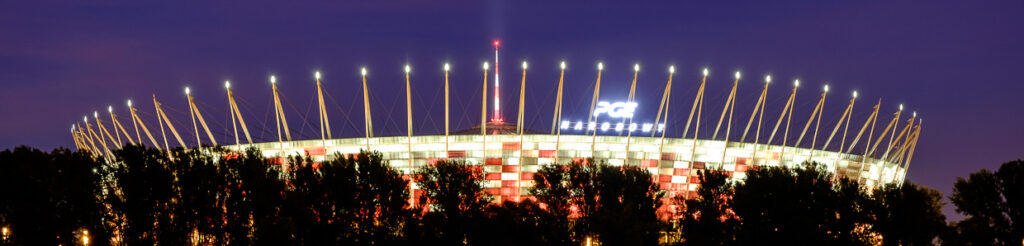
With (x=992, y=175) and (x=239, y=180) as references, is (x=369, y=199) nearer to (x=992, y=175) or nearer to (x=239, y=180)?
(x=239, y=180)

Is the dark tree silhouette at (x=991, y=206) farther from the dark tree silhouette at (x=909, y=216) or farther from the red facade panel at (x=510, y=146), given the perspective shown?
the red facade panel at (x=510, y=146)

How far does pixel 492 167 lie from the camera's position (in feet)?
298

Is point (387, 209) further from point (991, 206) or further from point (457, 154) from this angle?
point (991, 206)

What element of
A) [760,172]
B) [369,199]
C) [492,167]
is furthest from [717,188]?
[492,167]

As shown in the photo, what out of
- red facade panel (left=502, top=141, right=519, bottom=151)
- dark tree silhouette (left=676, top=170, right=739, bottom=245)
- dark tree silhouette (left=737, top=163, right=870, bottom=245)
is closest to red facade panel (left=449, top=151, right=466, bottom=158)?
red facade panel (left=502, top=141, right=519, bottom=151)

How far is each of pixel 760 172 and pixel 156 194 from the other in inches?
1806

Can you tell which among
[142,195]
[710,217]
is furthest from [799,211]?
[142,195]

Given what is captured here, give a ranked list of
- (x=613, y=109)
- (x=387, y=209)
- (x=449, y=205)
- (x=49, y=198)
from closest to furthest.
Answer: (x=49, y=198) < (x=387, y=209) < (x=449, y=205) < (x=613, y=109)

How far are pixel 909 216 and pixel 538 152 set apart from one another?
46.0 m

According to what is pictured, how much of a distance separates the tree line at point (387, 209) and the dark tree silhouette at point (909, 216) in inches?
3.6

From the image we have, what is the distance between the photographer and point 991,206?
48688 mm

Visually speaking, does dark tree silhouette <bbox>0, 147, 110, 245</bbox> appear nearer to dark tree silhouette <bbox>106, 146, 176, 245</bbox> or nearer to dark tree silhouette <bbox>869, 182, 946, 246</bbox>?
dark tree silhouette <bbox>106, 146, 176, 245</bbox>

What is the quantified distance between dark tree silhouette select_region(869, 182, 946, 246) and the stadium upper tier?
105ft

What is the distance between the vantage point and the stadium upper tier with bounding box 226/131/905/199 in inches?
3497
